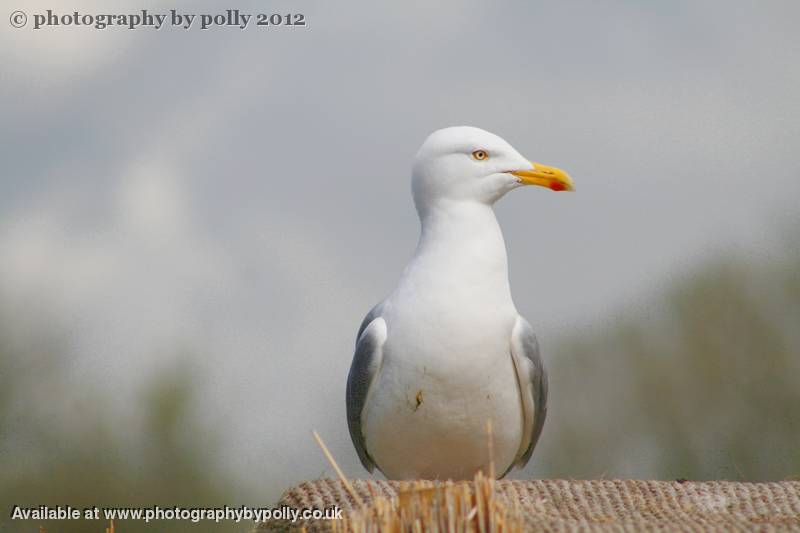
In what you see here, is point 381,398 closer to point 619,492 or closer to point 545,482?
point 545,482

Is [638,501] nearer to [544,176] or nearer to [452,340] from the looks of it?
[452,340]

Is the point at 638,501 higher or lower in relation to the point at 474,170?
lower

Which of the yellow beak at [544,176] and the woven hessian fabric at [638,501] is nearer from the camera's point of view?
the woven hessian fabric at [638,501]

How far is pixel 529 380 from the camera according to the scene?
3.03 metres

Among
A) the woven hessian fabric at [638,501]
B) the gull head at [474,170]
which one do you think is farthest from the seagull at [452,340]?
the woven hessian fabric at [638,501]

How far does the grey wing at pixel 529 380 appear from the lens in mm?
2979

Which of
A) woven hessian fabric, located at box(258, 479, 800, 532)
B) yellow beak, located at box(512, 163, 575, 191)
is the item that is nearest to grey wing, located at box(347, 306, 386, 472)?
woven hessian fabric, located at box(258, 479, 800, 532)

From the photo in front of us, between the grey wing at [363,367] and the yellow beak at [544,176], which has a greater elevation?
the yellow beak at [544,176]

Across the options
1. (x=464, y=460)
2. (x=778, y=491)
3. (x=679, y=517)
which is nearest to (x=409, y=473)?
(x=464, y=460)

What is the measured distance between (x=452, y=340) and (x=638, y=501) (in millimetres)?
655

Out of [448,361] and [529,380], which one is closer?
[448,361]

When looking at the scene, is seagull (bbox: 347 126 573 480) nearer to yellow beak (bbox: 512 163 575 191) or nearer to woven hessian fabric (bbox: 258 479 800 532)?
yellow beak (bbox: 512 163 575 191)

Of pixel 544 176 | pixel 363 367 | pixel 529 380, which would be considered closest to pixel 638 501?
pixel 529 380

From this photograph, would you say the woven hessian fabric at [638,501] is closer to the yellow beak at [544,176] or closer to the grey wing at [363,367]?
the grey wing at [363,367]
